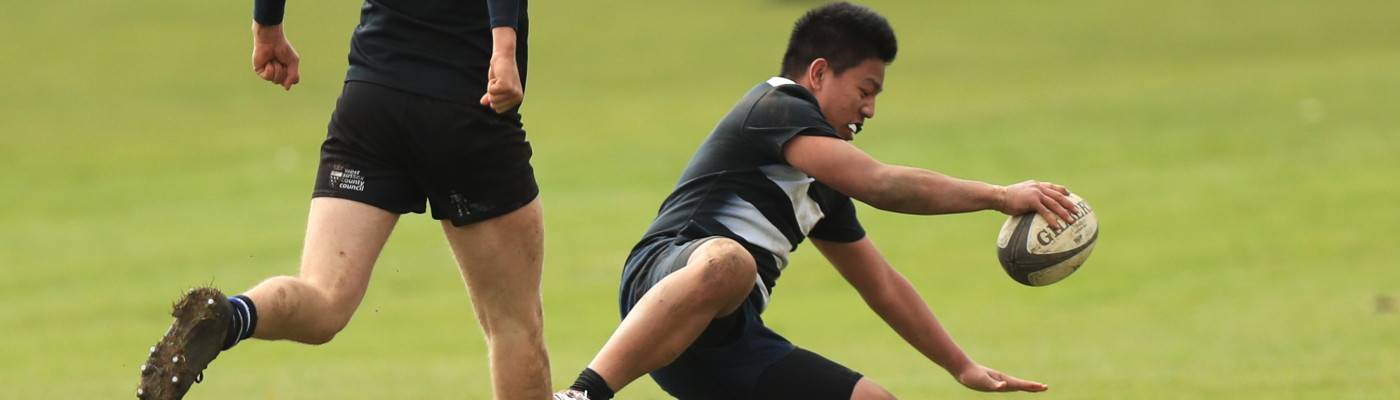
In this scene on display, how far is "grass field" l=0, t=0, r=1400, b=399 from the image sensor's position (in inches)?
530

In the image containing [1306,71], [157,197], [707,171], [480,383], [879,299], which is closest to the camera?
[707,171]

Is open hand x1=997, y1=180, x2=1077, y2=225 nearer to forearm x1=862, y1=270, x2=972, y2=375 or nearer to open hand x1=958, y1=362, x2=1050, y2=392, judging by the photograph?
open hand x1=958, y1=362, x2=1050, y2=392

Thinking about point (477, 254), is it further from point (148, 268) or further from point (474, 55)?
point (148, 268)

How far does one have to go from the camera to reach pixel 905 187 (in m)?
5.55

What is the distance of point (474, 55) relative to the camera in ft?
17.2

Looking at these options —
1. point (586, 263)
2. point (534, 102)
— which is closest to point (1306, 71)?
point (534, 102)

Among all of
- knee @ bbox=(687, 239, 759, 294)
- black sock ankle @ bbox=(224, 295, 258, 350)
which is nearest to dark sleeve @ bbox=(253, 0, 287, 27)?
black sock ankle @ bbox=(224, 295, 258, 350)

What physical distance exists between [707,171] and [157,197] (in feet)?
75.0

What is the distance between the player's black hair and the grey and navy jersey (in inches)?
6.0

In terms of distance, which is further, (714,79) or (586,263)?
(714,79)

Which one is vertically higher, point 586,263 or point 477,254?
point 586,263

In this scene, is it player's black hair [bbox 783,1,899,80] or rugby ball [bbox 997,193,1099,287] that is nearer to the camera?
rugby ball [bbox 997,193,1099,287]

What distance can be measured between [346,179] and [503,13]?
72 centimetres

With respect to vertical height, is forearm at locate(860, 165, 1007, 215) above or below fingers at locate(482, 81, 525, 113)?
above
